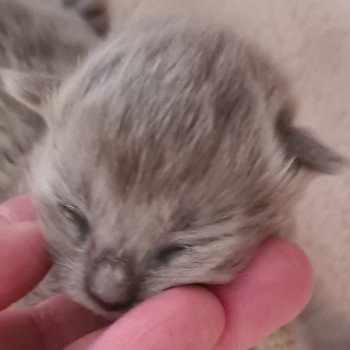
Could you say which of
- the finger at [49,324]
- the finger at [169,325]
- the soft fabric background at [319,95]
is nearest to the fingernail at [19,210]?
the finger at [49,324]

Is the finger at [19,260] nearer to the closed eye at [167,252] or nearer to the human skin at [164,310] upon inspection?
the human skin at [164,310]

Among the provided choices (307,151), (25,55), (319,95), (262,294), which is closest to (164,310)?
(262,294)

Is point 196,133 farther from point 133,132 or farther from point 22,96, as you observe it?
point 22,96

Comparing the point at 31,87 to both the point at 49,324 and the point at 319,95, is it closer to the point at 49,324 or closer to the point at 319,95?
the point at 49,324

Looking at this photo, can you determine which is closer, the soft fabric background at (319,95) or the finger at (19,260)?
the finger at (19,260)

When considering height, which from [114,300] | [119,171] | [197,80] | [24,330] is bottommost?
[24,330]

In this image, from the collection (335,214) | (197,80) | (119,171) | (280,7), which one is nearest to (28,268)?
(119,171)
